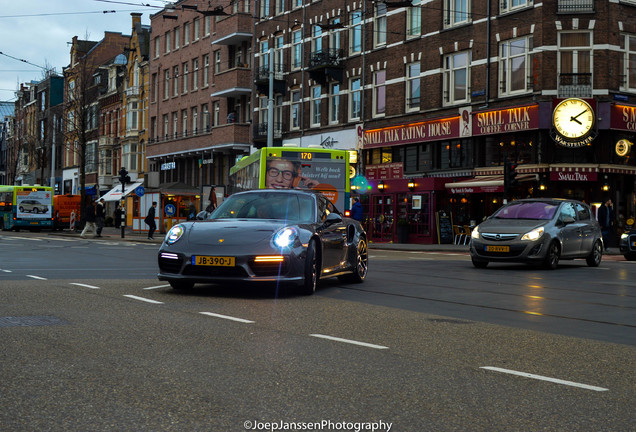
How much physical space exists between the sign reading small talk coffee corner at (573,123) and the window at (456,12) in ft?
22.6

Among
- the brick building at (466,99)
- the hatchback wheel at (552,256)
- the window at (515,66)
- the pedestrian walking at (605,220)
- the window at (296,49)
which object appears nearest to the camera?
the hatchback wheel at (552,256)

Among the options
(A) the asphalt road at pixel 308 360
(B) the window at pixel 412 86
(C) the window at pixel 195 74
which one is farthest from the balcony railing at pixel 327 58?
(A) the asphalt road at pixel 308 360

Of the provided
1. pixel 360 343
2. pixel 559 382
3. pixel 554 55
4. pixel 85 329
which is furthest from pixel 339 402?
pixel 554 55

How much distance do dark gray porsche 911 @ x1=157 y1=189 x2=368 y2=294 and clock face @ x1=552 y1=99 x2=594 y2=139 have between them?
22689mm

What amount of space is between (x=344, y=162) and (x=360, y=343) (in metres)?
20.2

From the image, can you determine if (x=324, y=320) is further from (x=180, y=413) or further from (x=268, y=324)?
(x=180, y=413)

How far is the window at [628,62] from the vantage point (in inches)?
1371

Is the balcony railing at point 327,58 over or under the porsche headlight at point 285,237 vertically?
over

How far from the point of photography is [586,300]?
488 inches

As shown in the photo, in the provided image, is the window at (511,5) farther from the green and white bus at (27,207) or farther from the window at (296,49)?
the green and white bus at (27,207)

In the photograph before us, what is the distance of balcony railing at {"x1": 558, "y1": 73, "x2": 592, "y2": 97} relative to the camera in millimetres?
34188

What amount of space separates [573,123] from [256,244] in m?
24.9

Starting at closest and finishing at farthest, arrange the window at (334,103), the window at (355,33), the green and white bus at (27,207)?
the window at (355,33) < the window at (334,103) < the green and white bus at (27,207)

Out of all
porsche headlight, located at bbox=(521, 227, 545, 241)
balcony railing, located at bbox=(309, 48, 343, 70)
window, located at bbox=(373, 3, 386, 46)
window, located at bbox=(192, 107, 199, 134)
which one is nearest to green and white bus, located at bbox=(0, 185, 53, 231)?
window, located at bbox=(192, 107, 199, 134)
